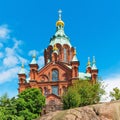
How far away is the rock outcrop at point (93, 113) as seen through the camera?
17122mm

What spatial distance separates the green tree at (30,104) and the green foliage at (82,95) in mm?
3807

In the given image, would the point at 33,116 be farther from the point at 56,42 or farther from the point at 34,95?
the point at 56,42

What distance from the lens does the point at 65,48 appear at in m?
69.4

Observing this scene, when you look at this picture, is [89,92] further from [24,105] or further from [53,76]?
[53,76]

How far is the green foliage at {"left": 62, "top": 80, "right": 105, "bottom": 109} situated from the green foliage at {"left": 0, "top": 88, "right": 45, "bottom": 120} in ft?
12.9

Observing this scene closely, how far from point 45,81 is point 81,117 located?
1787 inches

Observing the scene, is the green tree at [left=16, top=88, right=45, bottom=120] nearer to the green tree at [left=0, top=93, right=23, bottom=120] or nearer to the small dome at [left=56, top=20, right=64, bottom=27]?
the green tree at [left=0, top=93, right=23, bottom=120]

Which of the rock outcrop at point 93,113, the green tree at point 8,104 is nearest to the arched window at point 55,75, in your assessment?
the green tree at point 8,104

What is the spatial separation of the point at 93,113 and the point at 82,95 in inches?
1275

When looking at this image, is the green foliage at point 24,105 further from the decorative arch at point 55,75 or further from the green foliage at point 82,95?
the decorative arch at point 55,75

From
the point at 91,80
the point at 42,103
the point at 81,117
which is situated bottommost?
the point at 81,117

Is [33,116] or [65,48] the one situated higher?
[65,48]

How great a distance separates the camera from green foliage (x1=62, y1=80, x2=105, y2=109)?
46312 mm

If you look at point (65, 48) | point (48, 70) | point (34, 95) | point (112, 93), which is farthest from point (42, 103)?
point (65, 48)
